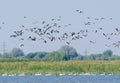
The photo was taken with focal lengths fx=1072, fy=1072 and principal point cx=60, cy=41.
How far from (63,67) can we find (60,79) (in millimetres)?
5618

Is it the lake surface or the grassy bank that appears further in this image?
the grassy bank

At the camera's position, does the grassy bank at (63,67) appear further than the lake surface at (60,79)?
Yes

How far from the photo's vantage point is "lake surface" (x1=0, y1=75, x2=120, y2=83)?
7634 centimetres

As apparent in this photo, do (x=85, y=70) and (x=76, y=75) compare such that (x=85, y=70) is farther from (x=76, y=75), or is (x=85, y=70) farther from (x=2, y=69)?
(x=2, y=69)

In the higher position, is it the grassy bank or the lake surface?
the grassy bank

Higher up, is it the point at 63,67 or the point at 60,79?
the point at 63,67

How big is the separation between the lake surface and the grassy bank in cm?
88

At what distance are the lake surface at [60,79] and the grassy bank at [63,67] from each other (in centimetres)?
88

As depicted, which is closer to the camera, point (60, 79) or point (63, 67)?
point (60, 79)

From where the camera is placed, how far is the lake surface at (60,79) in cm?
7634

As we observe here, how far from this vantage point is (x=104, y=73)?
275 ft

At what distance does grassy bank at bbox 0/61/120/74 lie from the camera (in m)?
84.4

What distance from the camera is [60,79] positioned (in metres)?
79.2

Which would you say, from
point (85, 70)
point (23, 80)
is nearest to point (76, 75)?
point (85, 70)
